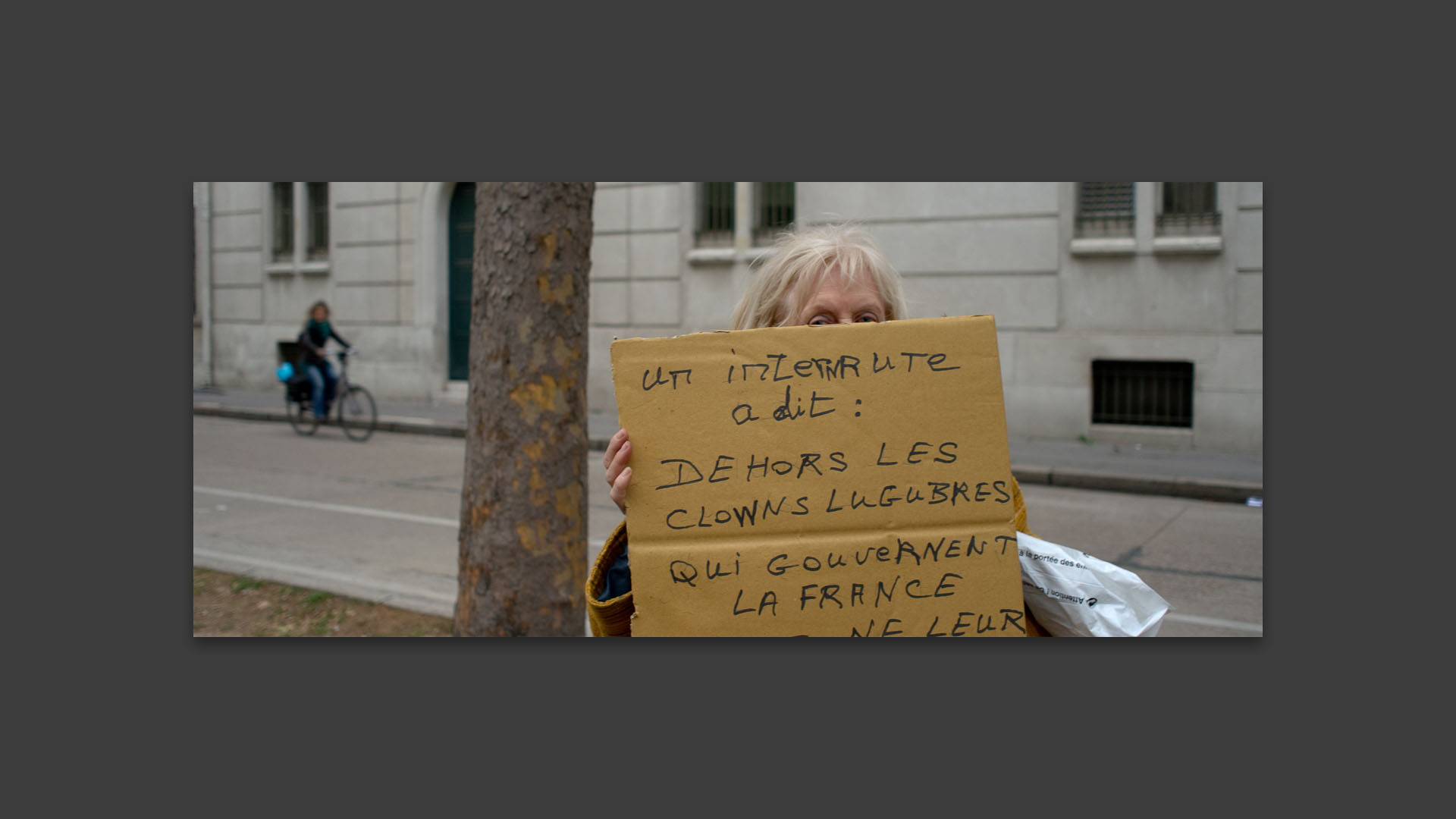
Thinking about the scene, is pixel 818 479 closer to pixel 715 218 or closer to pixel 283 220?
pixel 283 220

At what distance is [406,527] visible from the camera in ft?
23.0

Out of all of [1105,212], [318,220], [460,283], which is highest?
[1105,212]

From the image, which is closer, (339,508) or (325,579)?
(325,579)

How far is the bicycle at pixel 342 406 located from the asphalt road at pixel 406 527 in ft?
1.05

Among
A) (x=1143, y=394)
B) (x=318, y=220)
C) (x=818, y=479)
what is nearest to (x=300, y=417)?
(x=318, y=220)

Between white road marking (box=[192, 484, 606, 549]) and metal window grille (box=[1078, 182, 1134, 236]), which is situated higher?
metal window grille (box=[1078, 182, 1134, 236])

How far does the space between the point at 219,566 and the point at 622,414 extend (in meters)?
4.53

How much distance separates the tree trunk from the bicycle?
668cm

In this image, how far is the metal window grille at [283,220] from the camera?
12.0 ft

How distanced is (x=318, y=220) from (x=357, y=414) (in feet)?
19.1

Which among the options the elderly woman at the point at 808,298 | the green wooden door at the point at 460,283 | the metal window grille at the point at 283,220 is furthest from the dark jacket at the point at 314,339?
the elderly woman at the point at 808,298

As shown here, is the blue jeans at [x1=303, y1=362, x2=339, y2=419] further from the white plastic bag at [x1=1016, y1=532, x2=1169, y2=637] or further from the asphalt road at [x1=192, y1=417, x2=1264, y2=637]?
the white plastic bag at [x1=1016, y1=532, x2=1169, y2=637]

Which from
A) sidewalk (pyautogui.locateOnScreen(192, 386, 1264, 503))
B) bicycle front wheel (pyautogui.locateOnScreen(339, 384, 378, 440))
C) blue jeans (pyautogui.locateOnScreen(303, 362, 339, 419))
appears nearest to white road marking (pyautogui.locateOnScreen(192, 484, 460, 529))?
sidewalk (pyautogui.locateOnScreen(192, 386, 1264, 503))

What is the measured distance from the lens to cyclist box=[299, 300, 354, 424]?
8406 mm
